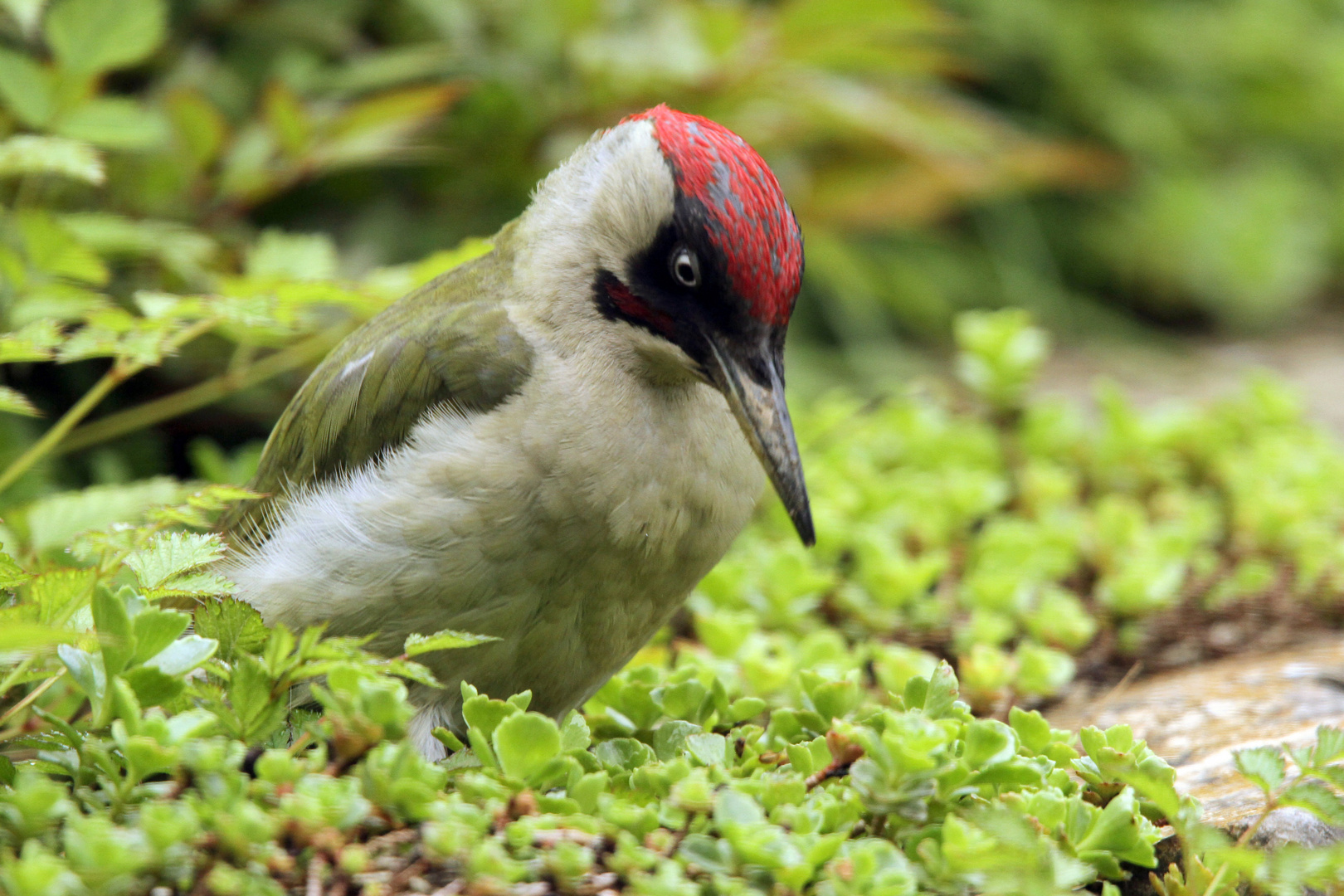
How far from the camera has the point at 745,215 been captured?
7.65 feet

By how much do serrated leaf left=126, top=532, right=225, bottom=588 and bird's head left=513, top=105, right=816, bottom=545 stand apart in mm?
837

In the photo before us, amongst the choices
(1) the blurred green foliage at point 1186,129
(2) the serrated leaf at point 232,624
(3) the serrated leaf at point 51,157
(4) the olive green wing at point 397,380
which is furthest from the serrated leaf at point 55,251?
(1) the blurred green foliage at point 1186,129

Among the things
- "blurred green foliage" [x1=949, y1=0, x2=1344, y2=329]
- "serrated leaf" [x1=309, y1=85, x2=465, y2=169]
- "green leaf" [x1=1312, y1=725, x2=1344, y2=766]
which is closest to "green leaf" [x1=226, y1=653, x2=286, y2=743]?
"green leaf" [x1=1312, y1=725, x2=1344, y2=766]

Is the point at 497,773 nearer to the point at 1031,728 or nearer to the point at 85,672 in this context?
the point at 85,672

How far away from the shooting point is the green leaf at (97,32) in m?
2.92

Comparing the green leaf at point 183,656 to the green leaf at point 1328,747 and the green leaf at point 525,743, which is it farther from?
the green leaf at point 1328,747

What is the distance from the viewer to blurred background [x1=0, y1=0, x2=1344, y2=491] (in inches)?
130

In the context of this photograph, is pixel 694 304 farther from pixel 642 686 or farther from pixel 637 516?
pixel 642 686

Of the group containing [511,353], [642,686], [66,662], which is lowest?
[642,686]

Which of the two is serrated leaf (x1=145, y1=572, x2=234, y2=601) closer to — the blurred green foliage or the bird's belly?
the bird's belly

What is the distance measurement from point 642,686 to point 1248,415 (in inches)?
117

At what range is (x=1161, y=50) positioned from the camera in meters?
7.00

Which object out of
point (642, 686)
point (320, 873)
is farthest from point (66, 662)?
point (642, 686)

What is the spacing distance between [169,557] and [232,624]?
5.7 inches
